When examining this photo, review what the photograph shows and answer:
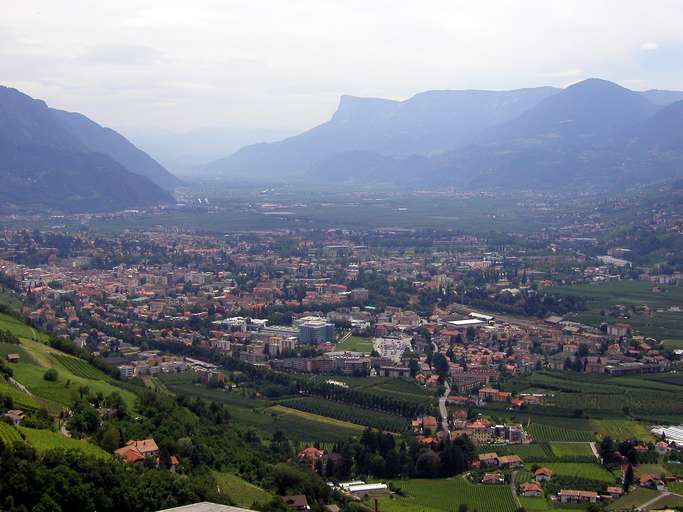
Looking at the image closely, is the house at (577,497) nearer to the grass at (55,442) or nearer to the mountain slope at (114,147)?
the grass at (55,442)

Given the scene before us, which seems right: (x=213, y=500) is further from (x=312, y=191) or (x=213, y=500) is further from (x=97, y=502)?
(x=312, y=191)

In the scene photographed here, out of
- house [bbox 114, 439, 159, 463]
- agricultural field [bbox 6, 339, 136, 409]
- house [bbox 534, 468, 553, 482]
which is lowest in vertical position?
house [bbox 534, 468, 553, 482]

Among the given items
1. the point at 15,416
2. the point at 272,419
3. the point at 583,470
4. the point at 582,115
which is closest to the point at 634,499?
the point at 583,470

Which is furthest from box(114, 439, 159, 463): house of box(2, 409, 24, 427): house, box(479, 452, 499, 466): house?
box(479, 452, 499, 466): house

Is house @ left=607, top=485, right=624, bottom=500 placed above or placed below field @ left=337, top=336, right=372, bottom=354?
below

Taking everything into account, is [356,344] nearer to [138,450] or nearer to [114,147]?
[138,450]

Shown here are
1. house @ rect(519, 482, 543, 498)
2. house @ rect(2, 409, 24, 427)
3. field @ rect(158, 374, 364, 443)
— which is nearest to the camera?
house @ rect(2, 409, 24, 427)

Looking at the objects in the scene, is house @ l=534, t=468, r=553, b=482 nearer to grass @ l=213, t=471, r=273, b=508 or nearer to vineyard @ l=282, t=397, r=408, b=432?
vineyard @ l=282, t=397, r=408, b=432
